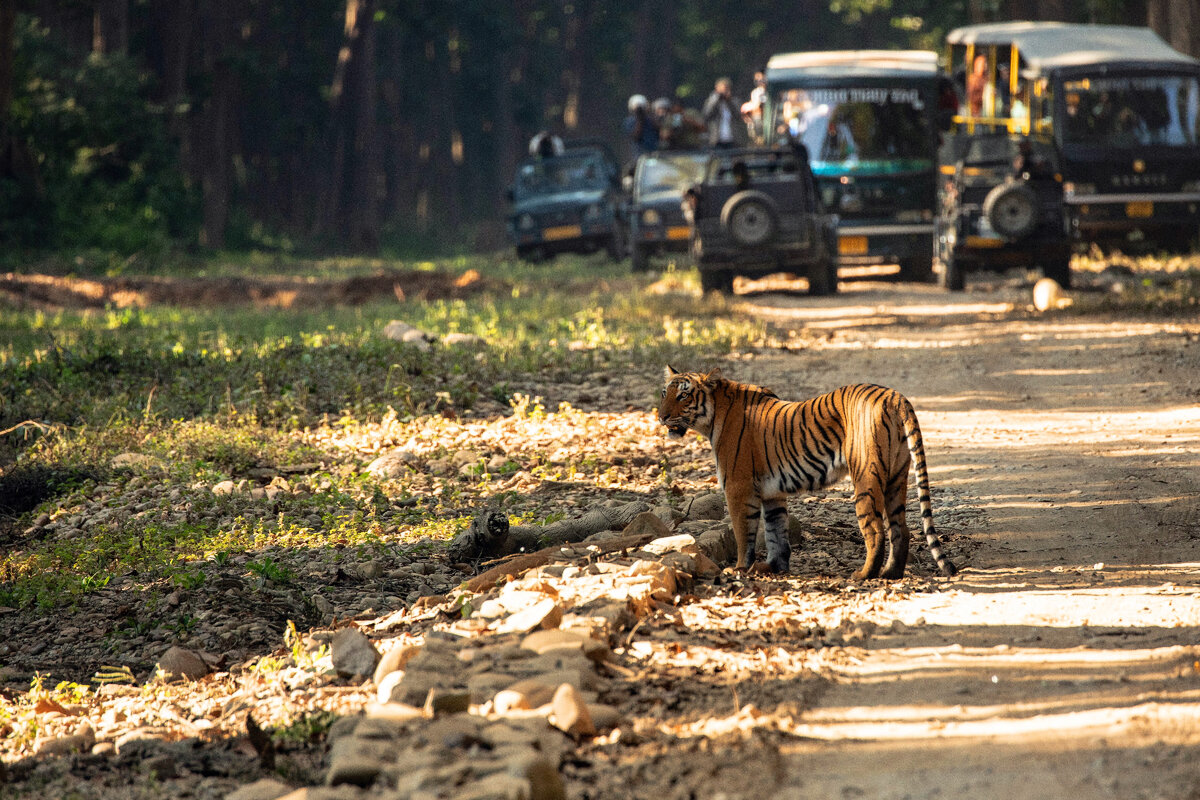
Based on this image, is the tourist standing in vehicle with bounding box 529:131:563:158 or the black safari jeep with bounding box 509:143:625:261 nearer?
the black safari jeep with bounding box 509:143:625:261

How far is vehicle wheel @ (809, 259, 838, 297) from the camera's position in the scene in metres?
18.4

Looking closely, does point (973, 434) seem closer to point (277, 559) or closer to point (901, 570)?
point (901, 570)

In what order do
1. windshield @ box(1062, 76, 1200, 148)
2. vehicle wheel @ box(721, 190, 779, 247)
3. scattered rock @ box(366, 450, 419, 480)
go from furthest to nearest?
windshield @ box(1062, 76, 1200, 148) < vehicle wheel @ box(721, 190, 779, 247) < scattered rock @ box(366, 450, 419, 480)

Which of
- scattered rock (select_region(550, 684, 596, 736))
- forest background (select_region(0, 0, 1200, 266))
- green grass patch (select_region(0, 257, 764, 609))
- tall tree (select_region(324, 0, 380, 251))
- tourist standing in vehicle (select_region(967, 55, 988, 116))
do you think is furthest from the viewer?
tall tree (select_region(324, 0, 380, 251))

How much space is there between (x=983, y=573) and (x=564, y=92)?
55159 mm

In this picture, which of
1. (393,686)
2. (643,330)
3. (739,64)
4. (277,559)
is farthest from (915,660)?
(739,64)

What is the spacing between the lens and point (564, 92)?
59.3m

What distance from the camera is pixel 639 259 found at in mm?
23000

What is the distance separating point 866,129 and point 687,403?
14991mm

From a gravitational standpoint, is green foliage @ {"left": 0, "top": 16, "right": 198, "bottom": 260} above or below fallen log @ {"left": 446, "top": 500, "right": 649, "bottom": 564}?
above

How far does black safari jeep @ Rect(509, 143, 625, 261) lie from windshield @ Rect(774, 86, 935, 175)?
5.45 m

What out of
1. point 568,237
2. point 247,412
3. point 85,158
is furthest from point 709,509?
point 85,158

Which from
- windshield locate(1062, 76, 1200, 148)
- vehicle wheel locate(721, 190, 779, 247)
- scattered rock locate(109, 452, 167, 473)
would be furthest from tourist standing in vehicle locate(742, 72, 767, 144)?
scattered rock locate(109, 452, 167, 473)

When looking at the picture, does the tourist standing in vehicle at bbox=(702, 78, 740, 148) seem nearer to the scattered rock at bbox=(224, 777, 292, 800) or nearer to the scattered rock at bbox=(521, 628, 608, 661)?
the scattered rock at bbox=(521, 628, 608, 661)
